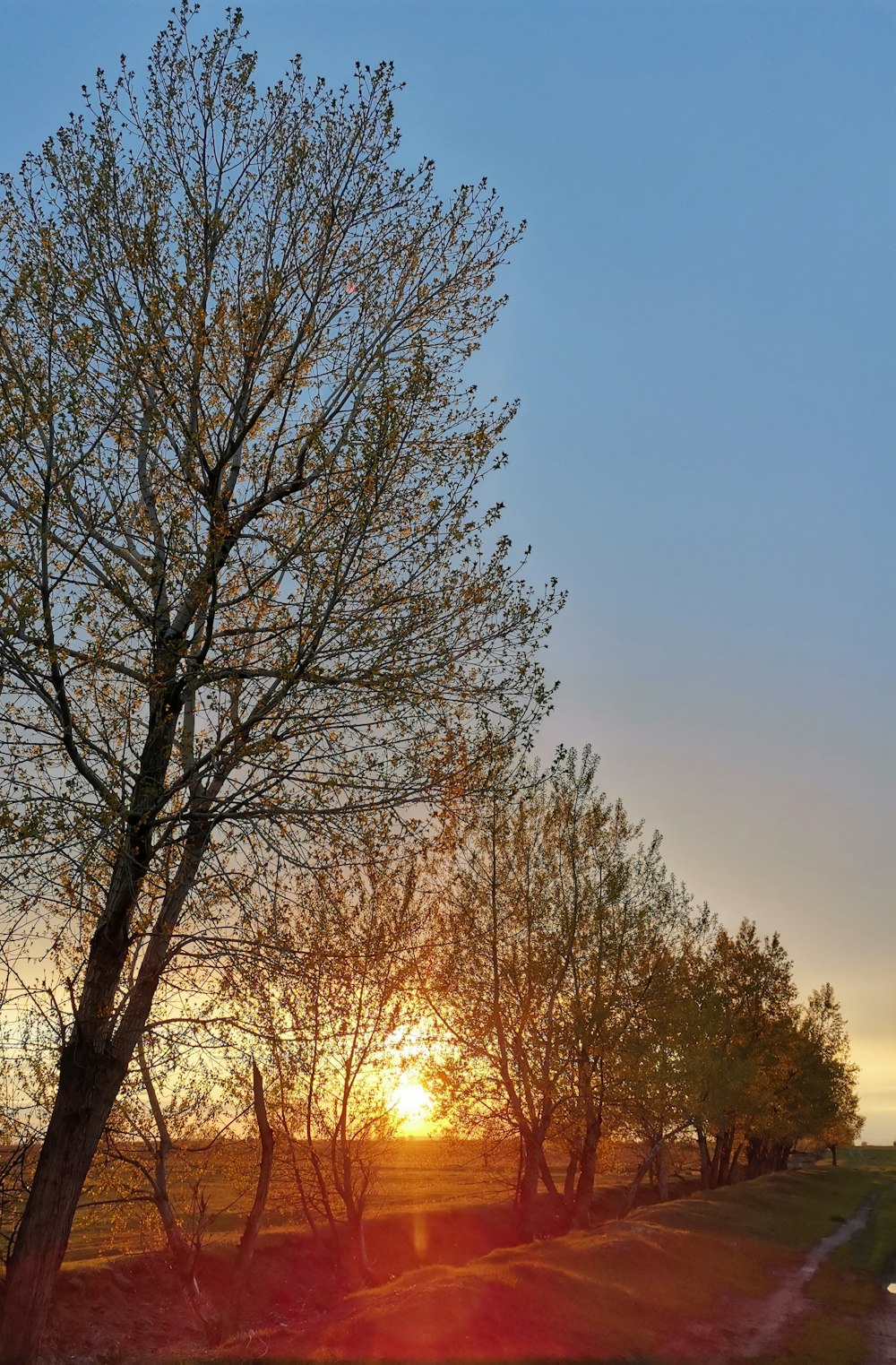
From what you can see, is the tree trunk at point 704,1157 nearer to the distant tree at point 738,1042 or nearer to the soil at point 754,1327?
the distant tree at point 738,1042

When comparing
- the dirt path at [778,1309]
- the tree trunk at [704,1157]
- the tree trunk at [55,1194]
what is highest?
the tree trunk at [55,1194]

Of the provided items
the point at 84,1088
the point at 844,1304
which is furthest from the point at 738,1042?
the point at 84,1088

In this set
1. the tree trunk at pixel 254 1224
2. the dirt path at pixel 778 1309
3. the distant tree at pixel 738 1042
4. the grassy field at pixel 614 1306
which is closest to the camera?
the grassy field at pixel 614 1306

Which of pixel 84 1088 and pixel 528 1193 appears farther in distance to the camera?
pixel 528 1193

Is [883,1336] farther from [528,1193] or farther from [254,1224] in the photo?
[528,1193]

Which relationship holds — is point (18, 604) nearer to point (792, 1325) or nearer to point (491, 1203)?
point (792, 1325)

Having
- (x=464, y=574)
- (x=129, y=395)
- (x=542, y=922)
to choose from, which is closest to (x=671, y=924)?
(x=542, y=922)

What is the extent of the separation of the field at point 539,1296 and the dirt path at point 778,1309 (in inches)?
3.3

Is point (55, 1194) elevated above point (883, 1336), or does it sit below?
above

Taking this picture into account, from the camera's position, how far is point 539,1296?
20.7 meters

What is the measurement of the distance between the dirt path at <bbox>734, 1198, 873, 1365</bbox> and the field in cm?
8

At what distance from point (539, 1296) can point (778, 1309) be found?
8030 mm

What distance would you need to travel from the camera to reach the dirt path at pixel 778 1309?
2073cm

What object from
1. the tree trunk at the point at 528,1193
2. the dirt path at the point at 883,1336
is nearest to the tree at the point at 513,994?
the tree trunk at the point at 528,1193
